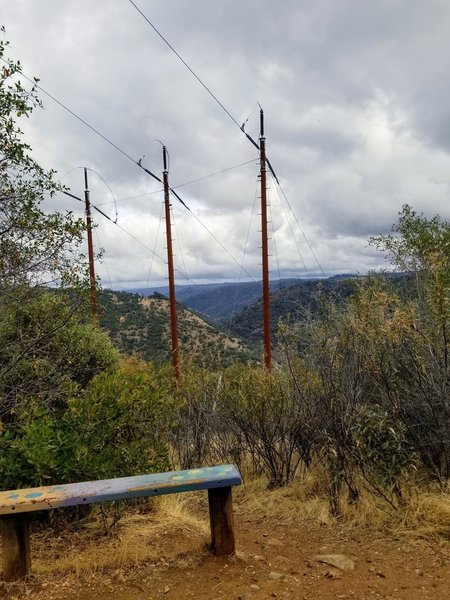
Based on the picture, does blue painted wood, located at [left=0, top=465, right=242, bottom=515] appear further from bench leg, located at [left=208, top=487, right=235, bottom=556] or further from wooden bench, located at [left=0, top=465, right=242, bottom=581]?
bench leg, located at [left=208, top=487, right=235, bottom=556]

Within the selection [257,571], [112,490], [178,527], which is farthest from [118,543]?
[257,571]

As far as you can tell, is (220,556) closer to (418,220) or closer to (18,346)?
(18,346)

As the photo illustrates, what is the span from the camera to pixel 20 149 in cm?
446

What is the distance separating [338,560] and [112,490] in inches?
69.9

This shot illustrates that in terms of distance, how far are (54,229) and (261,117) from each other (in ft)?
31.7

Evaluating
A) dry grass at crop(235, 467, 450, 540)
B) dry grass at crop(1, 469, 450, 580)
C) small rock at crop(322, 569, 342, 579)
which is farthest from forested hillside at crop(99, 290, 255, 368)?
small rock at crop(322, 569, 342, 579)

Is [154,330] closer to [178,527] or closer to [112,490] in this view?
[178,527]

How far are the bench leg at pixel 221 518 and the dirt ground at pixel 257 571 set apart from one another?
10 cm

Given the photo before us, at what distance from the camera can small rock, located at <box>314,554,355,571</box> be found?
127 inches

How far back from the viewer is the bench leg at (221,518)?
3303 mm

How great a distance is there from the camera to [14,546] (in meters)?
3.00

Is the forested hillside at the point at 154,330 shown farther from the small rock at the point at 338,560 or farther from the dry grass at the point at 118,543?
the small rock at the point at 338,560

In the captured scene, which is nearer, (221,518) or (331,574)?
(331,574)

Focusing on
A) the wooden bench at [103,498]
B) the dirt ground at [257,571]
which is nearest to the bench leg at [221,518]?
the wooden bench at [103,498]
